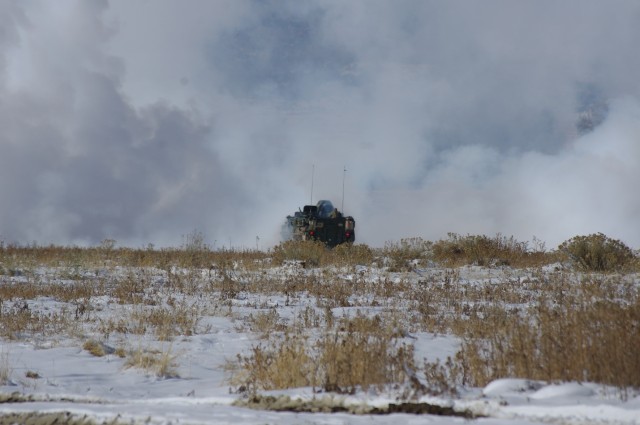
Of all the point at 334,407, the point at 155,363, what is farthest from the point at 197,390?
the point at 334,407

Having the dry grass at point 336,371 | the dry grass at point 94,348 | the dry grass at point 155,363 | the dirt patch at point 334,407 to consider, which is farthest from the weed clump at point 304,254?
the dirt patch at point 334,407

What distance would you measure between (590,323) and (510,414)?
161 centimetres

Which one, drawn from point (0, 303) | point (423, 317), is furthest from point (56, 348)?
point (423, 317)

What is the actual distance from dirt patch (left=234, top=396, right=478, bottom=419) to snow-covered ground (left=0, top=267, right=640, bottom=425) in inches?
2.0

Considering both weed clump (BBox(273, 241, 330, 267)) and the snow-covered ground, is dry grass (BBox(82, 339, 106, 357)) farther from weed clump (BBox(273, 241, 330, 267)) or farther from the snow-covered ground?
weed clump (BBox(273, 241, 330, 267))

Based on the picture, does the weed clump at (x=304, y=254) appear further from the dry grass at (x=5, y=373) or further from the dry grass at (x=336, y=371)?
the dry grass at (x=336, y=371)

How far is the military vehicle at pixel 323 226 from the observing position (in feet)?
79.0

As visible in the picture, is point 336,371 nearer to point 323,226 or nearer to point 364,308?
point 364,308

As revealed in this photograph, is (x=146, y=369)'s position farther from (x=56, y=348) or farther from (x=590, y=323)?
(x=590, y=323)

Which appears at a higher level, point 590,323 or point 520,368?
point 590,323

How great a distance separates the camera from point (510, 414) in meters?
3.73

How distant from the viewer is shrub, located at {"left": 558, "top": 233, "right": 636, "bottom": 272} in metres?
15.2

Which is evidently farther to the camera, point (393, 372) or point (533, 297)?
point (533, 297)

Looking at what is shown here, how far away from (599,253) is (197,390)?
522 inches
